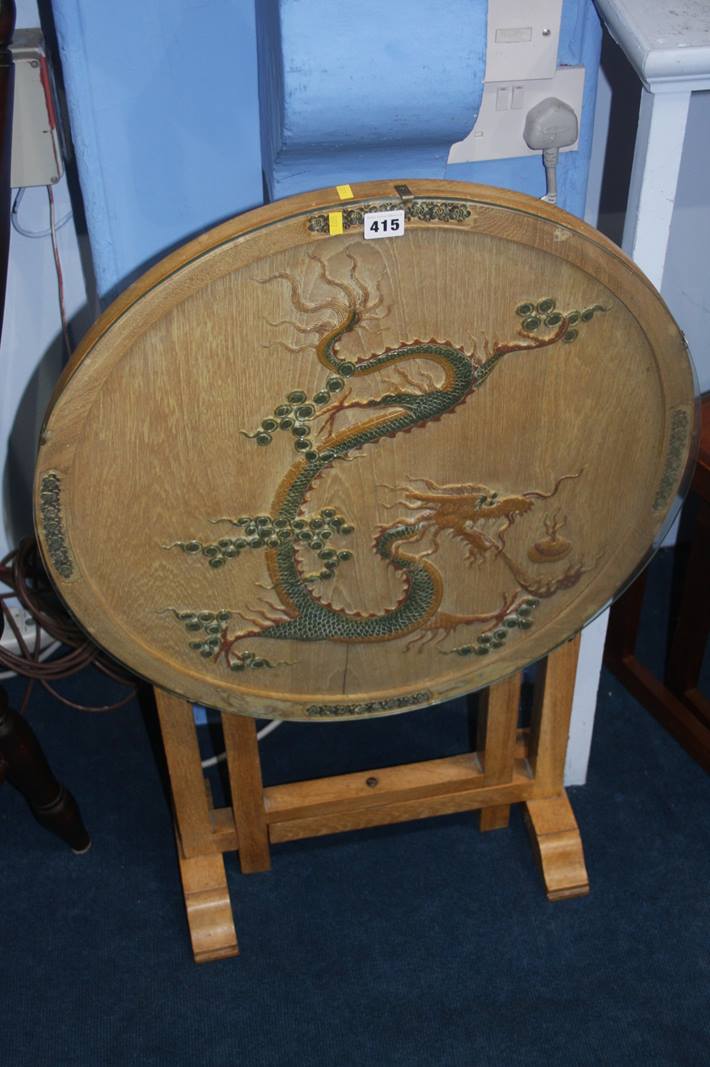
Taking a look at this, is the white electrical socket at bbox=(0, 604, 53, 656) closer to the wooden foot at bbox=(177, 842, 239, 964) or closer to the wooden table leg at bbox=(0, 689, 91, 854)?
the wooden table leg at bbox=(0, 689, 91, 854)

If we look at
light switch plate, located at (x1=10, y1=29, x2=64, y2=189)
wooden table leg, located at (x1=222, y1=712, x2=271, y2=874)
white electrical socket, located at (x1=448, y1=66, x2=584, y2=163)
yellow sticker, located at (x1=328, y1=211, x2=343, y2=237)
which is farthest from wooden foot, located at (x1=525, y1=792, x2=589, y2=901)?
light switch plate, located at (x1=10, y1=29, x2=64, y2=189)

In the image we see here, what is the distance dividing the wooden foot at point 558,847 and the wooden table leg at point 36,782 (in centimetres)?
71

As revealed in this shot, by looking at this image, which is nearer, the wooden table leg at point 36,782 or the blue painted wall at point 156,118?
the blue painted wall at point 156,118

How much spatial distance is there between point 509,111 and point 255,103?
0.31 metres

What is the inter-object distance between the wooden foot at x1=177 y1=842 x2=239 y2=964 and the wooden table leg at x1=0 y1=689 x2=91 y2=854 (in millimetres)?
197

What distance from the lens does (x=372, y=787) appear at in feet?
5.34

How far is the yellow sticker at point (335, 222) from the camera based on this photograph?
3.18 ft

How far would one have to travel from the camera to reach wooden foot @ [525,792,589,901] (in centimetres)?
170

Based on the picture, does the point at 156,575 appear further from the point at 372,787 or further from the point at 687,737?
the point at 687,737

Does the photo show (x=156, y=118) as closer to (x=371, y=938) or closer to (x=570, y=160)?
(x=570, y=160)

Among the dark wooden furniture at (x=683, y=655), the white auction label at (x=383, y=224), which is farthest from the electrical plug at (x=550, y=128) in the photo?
the dark wooden furniture at (x=683, y=655)

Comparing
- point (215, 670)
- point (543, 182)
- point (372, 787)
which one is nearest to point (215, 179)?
point (543, 182)

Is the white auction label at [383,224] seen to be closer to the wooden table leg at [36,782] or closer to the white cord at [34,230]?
the white cord at [34,230]

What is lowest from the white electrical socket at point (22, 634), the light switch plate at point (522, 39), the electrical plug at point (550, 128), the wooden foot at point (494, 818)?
the wooden foot at point (494, 818)
